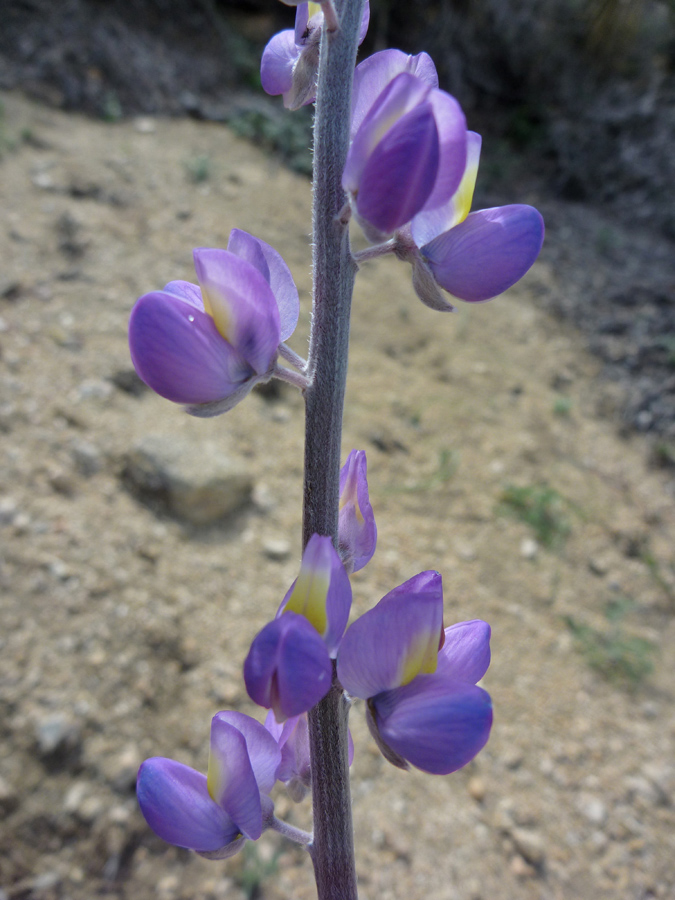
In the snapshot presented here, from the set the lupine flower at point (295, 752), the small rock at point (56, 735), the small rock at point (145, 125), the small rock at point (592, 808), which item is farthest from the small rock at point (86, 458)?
the small rock at point (145, 125)

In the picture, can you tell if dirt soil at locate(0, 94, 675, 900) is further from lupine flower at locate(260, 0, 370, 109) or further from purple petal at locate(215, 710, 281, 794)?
lupine flower at locate(260, 0, 370, 109)

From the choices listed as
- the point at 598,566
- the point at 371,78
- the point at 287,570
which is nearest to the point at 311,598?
the point at 371,78

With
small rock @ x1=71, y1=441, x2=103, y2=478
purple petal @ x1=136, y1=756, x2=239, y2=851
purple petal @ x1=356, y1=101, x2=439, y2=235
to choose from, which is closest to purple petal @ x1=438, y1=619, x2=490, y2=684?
purple petal @ x1=136, y1=756, x2=239, y2=851

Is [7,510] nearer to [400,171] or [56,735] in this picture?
[56,735]

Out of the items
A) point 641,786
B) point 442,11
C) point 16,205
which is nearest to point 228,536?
point 641,786

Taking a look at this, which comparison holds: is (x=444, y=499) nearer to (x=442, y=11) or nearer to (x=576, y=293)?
(x=576, y=293)

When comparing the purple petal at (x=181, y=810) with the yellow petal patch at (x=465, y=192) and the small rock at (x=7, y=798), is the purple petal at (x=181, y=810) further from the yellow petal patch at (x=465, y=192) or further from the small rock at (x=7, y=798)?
the small rock at (x=7, y=798)
